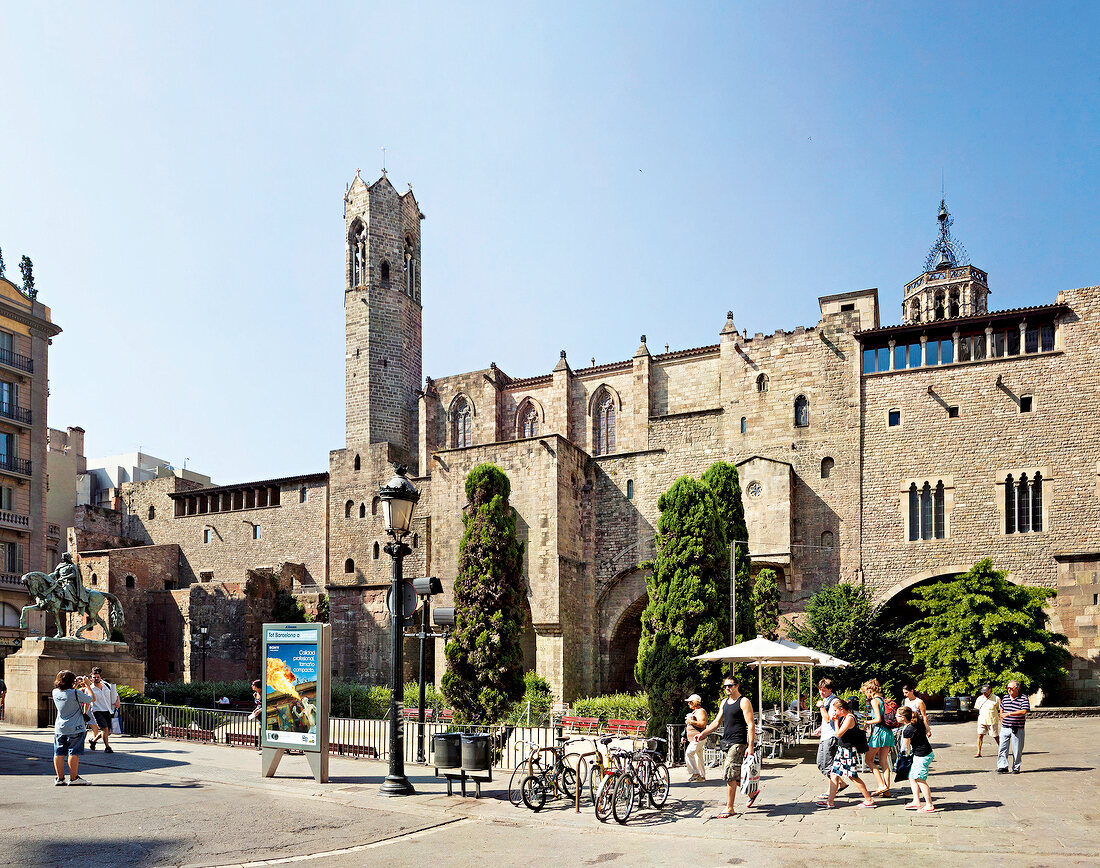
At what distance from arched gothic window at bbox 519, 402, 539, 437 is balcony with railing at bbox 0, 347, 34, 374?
2285cm

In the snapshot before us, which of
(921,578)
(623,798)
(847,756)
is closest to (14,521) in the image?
(623,798)

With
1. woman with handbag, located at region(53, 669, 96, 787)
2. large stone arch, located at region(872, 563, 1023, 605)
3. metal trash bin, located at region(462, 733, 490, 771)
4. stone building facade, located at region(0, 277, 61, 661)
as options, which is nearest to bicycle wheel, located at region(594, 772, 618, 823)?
metal trash bin, located at region(462, 733, 490, 771)

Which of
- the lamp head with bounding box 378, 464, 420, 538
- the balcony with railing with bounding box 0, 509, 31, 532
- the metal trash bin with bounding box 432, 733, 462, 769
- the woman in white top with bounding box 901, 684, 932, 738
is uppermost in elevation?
the lamp head with bounding box 378, 464, 420, 538

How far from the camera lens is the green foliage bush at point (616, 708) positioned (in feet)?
92.1

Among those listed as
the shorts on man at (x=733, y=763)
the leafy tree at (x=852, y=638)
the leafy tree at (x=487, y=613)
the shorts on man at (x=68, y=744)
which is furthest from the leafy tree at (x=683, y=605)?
the leafy tree at (x=852, y=638)

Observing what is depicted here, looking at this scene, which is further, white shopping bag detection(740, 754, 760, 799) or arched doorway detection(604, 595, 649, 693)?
arched doorway detection(604, 595, 649, 693)

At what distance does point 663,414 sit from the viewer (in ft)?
138

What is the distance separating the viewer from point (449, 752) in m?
12.9

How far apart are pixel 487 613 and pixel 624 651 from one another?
13775 millimetres

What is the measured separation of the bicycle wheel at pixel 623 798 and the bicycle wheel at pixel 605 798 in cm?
6

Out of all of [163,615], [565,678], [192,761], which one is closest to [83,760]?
[192,761]

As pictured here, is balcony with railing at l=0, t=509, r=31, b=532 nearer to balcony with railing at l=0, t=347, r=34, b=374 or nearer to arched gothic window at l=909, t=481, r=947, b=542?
balcony with railing at l=0, t=347, r=34, b=374

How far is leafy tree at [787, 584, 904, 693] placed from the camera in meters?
29.9

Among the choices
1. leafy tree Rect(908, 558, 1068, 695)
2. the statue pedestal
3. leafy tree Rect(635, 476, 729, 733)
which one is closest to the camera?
leafy tree Rect(635, 476, 729, 733)
